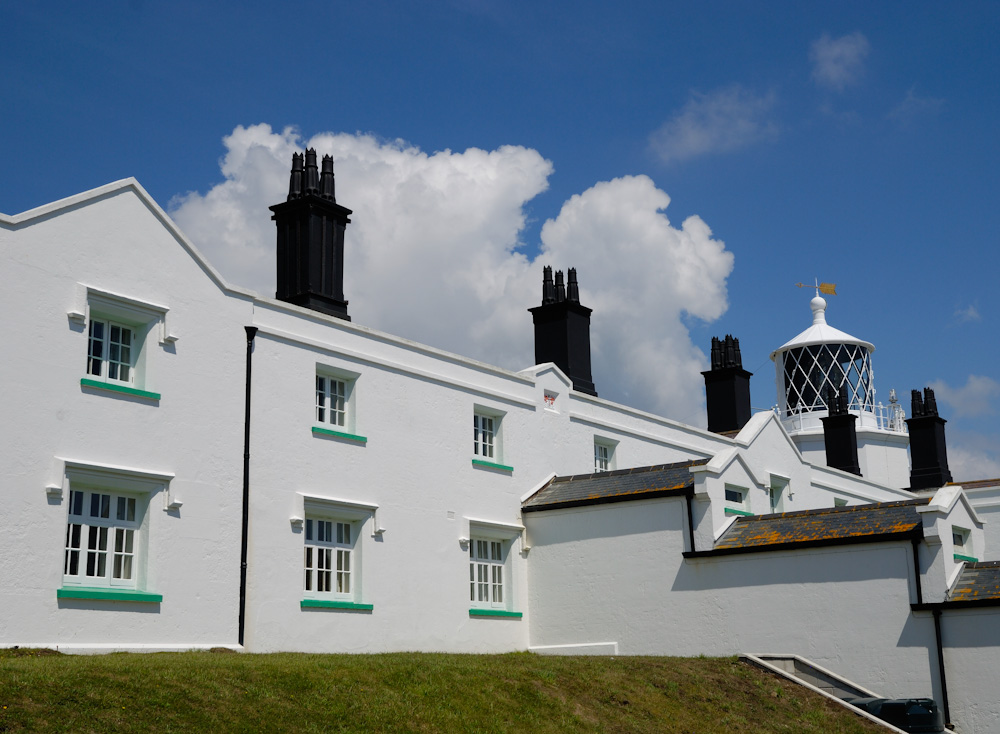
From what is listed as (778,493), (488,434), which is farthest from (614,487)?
(778,493)

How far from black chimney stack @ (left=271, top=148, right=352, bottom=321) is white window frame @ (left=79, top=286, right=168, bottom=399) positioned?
4571 mm

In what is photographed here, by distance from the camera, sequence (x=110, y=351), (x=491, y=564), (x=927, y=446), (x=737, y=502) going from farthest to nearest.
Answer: (x=927, y=446), (x=737, y=502), (x=491, y=564), (x=110, y=351)

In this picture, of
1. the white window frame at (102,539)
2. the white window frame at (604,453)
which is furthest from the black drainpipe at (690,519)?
the white window frame at (102,539)

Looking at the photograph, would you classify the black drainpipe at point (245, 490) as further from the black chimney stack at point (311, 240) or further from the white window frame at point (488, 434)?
the white window frame at point (488, 434)

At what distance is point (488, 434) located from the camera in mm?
24609

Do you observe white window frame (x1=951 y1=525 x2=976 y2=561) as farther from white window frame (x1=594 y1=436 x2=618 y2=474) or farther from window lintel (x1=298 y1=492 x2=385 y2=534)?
window lintel (x1=298 y1=492 x2=385 y2=534)

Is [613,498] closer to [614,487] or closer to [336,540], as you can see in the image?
[614,487]

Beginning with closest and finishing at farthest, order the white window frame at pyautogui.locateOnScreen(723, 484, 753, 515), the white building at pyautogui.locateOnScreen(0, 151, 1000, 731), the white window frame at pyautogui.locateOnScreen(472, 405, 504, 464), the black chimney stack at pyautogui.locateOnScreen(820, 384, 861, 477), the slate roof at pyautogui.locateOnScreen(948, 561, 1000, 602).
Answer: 1. the white building at pyautogui.locateOnScreen(0, 151, 1000, 731)
2. the slate roof at pyautogui.locateOnScreen(948, 561, 1000, 602)
3. the white window frame at pyautogui.locateOnScreen(472, 405, 504, 464)
4. the white window frame at pyautogui.locateOnScreen(723, 484, 753, 515)
5. the black chimney stack at pyautogui.locateOnScreen(820, 384, 861, 477)

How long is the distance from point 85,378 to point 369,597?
6667 millimetres

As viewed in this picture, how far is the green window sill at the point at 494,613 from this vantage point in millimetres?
22750

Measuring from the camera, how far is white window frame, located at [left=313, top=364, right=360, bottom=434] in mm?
20766

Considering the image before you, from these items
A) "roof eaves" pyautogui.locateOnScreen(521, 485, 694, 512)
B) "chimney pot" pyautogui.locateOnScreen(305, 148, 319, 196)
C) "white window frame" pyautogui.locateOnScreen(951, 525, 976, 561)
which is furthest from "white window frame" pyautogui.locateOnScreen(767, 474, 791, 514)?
"chimney pot" pyautogui.locateOnScreen(305, 148, 319, 196)

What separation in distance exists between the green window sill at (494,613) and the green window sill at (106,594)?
7473 millimetres

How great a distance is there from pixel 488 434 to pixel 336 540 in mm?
5181
